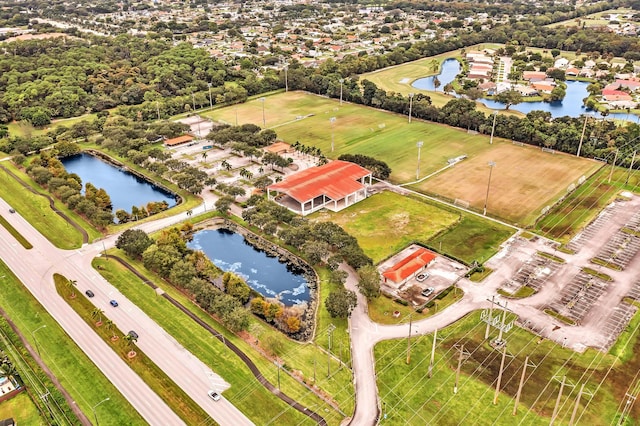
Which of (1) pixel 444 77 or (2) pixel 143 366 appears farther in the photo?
(1) pixel 444 77

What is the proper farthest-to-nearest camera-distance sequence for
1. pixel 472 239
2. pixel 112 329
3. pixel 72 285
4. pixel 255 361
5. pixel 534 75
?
pixel 534 75, pixel 472 239, pixel 72 285, pixel 112 329, pixel 255 361

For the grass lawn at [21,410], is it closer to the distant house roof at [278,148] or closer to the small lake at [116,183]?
the small lake at [116,183]

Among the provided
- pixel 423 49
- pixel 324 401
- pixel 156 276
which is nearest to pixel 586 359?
pixel 324 401

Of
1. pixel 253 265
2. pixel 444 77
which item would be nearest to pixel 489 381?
pixel 253 265

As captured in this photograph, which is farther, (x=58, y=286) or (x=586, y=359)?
(x=58, y=286)

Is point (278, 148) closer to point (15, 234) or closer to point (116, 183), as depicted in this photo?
point (116, 183)

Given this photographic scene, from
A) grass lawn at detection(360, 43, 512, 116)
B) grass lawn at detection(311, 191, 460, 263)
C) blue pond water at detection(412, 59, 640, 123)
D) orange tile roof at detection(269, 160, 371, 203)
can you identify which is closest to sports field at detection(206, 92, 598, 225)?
grass lawn at detection(311, 191, 460, 263)

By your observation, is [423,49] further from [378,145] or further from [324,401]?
[324,401]
